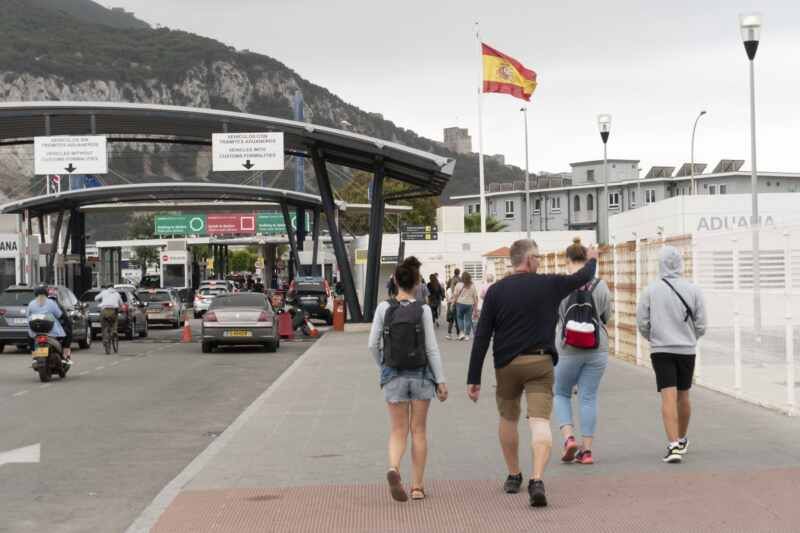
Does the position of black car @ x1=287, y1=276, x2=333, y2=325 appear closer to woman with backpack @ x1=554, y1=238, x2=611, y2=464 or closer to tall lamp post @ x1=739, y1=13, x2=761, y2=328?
tall lamp post @ x1=739, y1=13, x2=761, y2=328

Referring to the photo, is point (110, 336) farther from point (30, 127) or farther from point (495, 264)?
point (495, 264)

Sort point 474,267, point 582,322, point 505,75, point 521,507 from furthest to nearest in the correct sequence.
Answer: point 474,267
point 505,75
point 582,322
point 521,507

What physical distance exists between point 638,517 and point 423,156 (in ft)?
87.8

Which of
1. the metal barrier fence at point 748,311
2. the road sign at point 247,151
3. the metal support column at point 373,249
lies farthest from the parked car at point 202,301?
the metal barrier fence at point 748,311

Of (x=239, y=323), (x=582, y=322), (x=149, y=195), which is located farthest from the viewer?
(x=149, y=195)

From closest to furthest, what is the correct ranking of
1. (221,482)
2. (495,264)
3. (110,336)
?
(221,482) → (110,336) → (495,264)

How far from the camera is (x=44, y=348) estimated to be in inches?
836

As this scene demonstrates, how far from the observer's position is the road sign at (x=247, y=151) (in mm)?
36188

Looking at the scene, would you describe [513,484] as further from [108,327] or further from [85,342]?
[85,342]

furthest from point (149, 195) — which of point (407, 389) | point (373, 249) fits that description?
point (407, 389)

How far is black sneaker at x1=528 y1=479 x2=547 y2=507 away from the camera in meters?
8.49

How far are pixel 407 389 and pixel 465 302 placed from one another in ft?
69.2

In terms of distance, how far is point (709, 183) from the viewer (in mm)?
102688

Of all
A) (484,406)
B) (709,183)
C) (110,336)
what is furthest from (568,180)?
(484,406)
